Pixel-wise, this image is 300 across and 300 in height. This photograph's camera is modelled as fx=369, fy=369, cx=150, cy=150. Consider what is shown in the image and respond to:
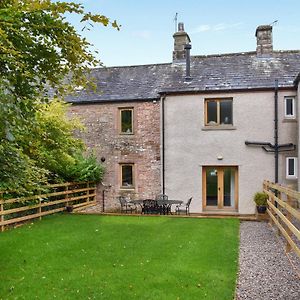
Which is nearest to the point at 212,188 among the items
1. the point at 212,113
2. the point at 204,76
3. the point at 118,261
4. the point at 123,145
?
the point at 212,113

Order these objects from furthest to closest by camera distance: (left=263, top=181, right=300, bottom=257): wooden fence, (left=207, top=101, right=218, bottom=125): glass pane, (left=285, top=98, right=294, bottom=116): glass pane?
(left=207, top=101, right=218, bottom=125): glass pane < (left=285, top=98, right=294, bottom=116): glass pane < (left=263, top=181, right=300, bottom=257): wooden fence

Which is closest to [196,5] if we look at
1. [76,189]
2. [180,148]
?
[180,148]

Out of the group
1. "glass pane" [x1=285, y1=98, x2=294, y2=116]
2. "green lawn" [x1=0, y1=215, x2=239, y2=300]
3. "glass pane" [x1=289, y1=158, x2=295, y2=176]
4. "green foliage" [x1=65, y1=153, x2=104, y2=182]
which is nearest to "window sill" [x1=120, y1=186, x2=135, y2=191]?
"green foliage" [x1=65, y1=153, x2=104, y2=182]

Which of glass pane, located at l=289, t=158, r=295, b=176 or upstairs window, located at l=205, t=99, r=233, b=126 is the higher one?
upstairs window, located at l=205, t=99, r=233, b=126

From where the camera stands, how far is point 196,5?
11.7 metres

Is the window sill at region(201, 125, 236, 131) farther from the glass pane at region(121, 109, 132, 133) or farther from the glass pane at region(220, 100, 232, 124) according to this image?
the glass pane at region(121, 109, 132, 133)

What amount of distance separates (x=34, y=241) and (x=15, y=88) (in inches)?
195

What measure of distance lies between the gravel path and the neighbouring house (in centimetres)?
602

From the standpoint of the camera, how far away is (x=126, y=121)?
1766cm

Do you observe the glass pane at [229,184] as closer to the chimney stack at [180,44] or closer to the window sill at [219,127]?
the window sill at [219,127]

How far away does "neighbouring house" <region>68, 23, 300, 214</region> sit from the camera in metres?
15.8

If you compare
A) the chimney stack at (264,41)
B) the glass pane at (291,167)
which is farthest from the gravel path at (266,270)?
the chimney stack at (264,41)

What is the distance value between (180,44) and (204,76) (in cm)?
251

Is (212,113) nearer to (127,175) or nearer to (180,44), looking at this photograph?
(180,44)
